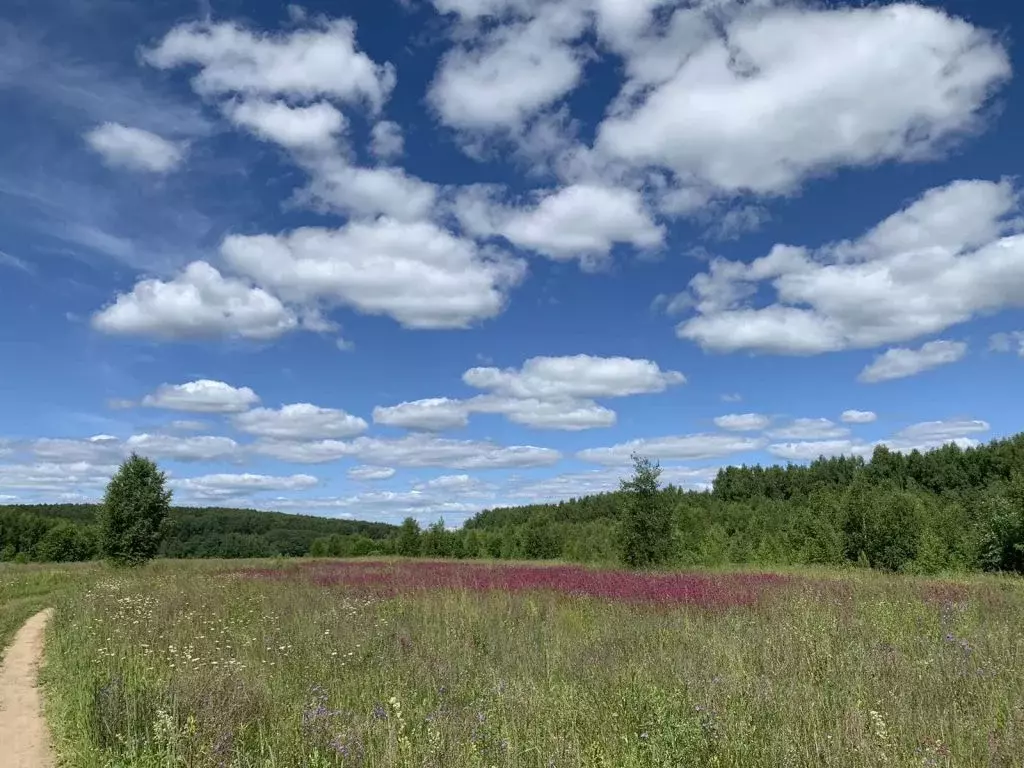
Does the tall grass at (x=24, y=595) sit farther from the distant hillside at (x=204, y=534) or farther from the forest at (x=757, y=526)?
the distant hillside at (x=204, y=534)

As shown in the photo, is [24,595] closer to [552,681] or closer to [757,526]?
[552,681]

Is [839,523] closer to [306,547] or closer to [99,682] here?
[99,682]

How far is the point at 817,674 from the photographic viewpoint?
742cm

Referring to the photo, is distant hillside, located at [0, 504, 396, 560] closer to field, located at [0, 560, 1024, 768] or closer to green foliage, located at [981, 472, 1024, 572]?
green foliage, located at [981, 472, 1024, 572]

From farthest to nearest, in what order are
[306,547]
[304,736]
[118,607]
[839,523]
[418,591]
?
[306,547] → [839,523] → [418,591] → [118,607] → [304,736]

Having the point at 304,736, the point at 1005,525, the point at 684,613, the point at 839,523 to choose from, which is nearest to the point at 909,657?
the point at 684,613

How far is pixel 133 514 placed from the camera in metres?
37.2

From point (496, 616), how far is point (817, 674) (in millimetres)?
6072

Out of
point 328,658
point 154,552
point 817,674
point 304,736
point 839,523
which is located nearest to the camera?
point 304,736

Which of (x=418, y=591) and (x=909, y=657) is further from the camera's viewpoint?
(x=418, y=591)

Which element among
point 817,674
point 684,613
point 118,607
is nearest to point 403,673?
point 817,674

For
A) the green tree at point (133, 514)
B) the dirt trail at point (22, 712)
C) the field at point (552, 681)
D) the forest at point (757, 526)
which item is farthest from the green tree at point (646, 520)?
the green tree at point (133, 514)

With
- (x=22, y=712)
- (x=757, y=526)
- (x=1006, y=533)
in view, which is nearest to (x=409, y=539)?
(x=757, y=526)

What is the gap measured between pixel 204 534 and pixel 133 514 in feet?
307
